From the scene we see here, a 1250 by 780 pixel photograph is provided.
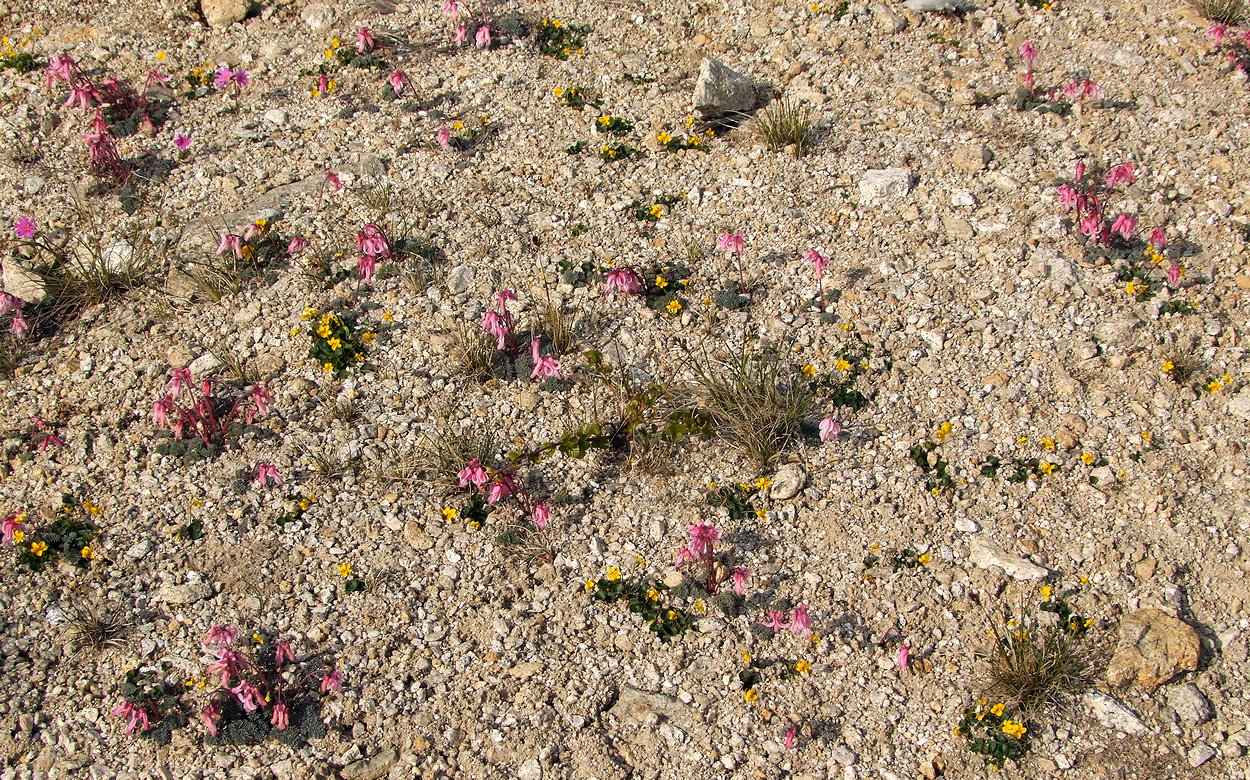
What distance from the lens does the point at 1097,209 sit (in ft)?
24.0

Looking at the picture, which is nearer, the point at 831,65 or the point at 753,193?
the point at 753,193

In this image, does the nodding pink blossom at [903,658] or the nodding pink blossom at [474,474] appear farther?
the nodding pink blossom at [474,474]

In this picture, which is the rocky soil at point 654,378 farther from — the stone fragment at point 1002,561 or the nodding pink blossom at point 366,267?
the nodding pink blossom at point 366,267

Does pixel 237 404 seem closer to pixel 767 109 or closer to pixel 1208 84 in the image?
pixel 767 109

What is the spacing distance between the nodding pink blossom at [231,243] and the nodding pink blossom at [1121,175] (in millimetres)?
6501

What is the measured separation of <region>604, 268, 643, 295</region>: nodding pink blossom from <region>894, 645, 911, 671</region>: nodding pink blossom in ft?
9.85

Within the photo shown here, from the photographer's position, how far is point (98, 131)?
315 inches

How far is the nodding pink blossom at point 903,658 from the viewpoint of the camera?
5.42 meters

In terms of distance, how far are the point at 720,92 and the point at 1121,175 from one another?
3.15 m

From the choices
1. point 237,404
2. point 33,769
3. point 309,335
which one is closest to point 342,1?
point 309,335

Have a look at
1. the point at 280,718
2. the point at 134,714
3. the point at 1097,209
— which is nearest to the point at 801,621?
the point at 280,718

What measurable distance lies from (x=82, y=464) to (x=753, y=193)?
5.15 meters

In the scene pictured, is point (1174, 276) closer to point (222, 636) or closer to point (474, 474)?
point (474, 474)

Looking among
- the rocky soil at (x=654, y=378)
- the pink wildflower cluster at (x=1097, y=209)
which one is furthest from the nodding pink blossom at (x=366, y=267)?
the pink wildflower cluster at (x=1097, y=209)
